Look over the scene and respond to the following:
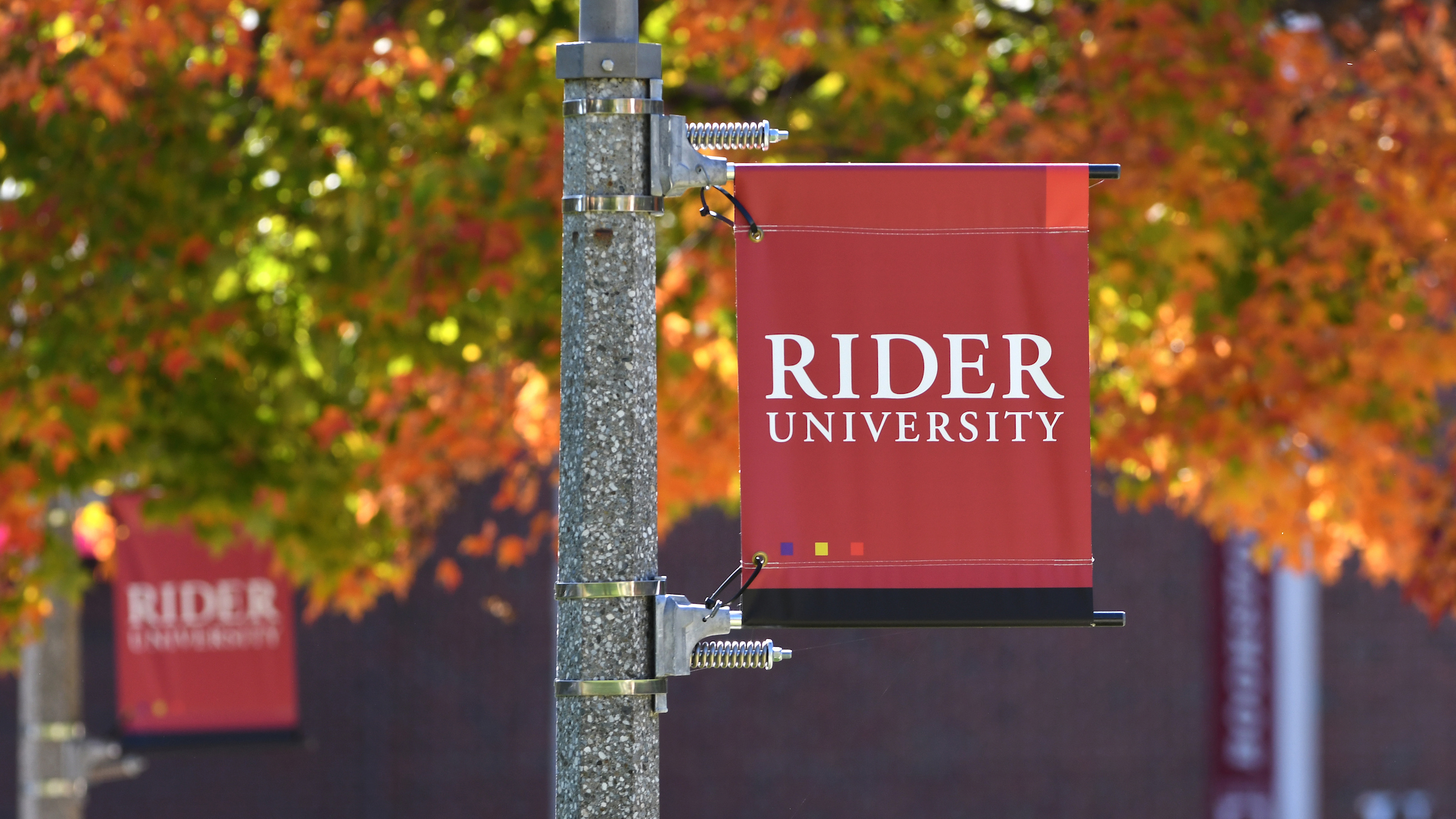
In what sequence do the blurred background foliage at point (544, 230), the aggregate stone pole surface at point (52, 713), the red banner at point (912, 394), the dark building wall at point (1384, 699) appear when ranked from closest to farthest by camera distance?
the red banner at point (912, 394) → the blurred background foliage at point (544, 230) → the aggregate stone pole surface at point (52, 713) → the dark building wall at point (1384, 699)

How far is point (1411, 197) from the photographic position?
6.77 m

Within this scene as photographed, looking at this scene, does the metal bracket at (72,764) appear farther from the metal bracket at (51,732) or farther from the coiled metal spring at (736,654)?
the coiled metal spring at (736,654)

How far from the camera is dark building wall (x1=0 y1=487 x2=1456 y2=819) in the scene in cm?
1330

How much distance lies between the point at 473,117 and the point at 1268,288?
3.52m

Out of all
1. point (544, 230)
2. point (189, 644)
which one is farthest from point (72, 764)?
point (544, 230)

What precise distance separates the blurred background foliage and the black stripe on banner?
355 centimetres

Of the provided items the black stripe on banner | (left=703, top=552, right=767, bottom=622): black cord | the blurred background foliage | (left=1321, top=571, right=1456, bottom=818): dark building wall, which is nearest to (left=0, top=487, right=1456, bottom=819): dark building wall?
(left=1321, top=571, right=1456, bottom=818): dark building wall

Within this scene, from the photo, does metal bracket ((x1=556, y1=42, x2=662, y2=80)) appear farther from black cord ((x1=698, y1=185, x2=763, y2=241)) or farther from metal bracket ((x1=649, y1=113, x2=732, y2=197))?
black cord ((x1=698, y1=185, x2=763, y2=241))

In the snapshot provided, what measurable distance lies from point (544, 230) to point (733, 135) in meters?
3.45

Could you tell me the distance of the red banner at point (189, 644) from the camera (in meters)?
10.3

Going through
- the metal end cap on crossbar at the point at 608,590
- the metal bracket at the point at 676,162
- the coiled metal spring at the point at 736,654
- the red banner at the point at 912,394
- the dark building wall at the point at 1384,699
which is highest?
the metal bracket at the point at 676,162

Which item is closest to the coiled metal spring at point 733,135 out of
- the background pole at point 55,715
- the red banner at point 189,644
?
the background pole at point 55,715

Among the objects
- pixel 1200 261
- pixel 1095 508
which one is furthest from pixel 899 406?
pixel 1095 508

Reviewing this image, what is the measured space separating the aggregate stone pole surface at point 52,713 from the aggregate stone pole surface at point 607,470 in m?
6.33
